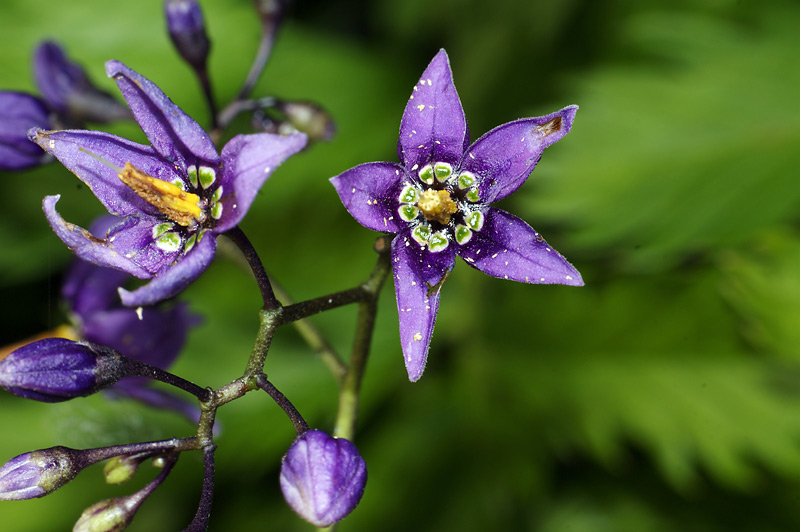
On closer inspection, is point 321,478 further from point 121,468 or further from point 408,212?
point 408,212

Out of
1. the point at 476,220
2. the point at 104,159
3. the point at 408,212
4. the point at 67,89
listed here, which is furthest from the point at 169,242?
the point at 67,89

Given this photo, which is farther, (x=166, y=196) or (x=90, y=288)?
(x=90, y=288)

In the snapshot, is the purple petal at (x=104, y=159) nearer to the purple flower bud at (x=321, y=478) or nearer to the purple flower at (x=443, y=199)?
the purple flower at (x=443, y=199)

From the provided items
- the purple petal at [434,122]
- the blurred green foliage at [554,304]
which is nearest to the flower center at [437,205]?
the purple petal at [434,122]

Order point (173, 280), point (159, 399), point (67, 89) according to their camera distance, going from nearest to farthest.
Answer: point (173, 280) < point (159, 399) < point (67, 89)

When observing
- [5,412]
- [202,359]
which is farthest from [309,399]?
[5,412]

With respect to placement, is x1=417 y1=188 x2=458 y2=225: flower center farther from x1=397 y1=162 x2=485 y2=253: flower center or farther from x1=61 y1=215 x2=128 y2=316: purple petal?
x1=61 y1=215 x2=128 y2=316: purple petal

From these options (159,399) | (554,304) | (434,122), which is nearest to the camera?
(434,122)

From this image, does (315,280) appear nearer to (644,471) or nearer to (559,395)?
(559,395)
